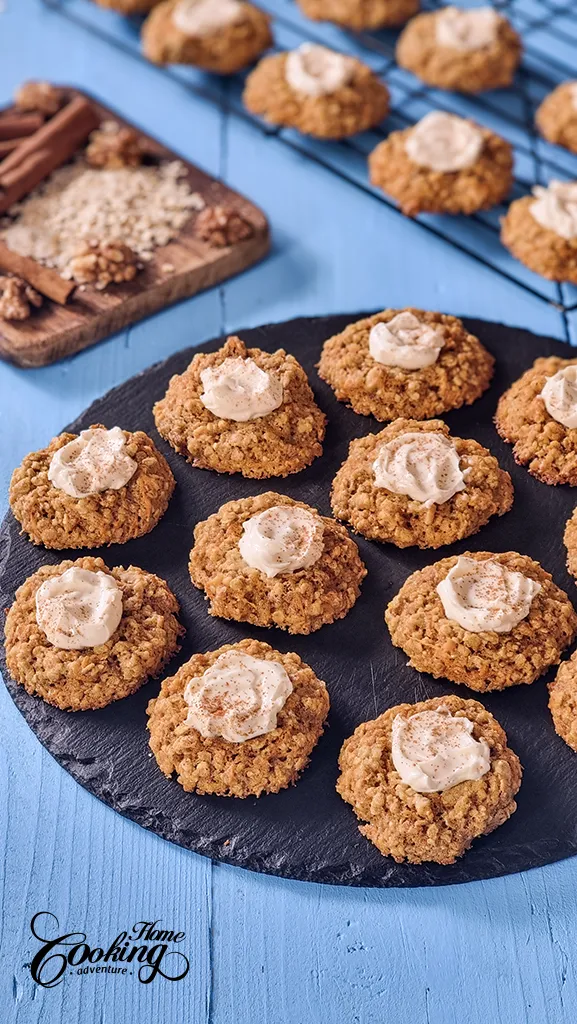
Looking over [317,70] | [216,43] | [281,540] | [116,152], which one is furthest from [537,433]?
[216,43]

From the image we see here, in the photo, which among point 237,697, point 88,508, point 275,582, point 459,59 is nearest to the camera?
point 237,697

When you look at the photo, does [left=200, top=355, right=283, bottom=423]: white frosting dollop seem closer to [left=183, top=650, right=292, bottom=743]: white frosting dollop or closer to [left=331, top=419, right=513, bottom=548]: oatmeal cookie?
[left=331, top=419, right=513, bottom=548]: oatmeal cookie

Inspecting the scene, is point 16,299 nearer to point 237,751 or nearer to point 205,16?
point 205,16

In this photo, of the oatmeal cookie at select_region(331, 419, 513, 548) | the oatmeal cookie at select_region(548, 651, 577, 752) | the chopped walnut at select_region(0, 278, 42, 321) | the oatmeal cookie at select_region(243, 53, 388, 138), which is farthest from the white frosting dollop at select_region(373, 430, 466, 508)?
the oatmeal cookie at select_region(243, 53, 388, 138)

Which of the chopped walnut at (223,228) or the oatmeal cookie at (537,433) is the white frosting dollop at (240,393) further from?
the chopped walnut at (223,228)

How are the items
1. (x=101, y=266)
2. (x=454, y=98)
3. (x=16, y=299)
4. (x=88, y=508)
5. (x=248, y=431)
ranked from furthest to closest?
(x=454, y=98), (x=101, y=266), (x=16, y=299), (x=248, y=431), (x=88, y=508)

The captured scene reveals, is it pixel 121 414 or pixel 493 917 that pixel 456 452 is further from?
pixel 493 917
